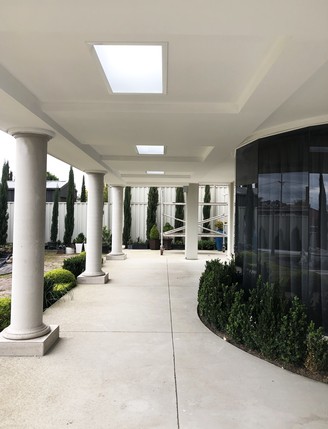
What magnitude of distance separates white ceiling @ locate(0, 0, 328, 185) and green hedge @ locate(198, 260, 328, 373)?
227cm

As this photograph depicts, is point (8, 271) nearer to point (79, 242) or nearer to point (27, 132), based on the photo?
point (79, 242)

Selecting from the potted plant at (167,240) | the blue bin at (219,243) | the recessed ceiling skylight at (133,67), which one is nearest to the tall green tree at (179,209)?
the potted plant at (167,240)

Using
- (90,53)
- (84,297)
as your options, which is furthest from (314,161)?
(84,297)

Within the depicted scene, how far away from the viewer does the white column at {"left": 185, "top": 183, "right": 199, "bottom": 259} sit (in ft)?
41.6

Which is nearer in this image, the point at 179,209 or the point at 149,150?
the point at 149,150

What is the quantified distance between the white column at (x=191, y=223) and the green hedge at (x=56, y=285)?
5.90 m

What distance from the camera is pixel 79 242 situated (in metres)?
15.4

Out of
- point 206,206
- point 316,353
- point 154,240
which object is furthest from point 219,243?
point 316,353

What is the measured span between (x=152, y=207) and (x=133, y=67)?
44.5 ft

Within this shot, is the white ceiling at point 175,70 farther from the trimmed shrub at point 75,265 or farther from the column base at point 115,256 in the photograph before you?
the column base at point 115,256

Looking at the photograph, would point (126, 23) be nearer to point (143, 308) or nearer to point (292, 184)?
point (292, 184)

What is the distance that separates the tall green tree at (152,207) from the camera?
16.5 metres

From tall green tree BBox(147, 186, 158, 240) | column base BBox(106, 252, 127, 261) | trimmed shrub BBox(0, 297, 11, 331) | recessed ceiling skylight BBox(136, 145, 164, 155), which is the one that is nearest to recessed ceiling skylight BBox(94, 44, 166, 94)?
recessed ceiling skylight BBox(136, 145, 164, 155)

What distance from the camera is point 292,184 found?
4.73m
